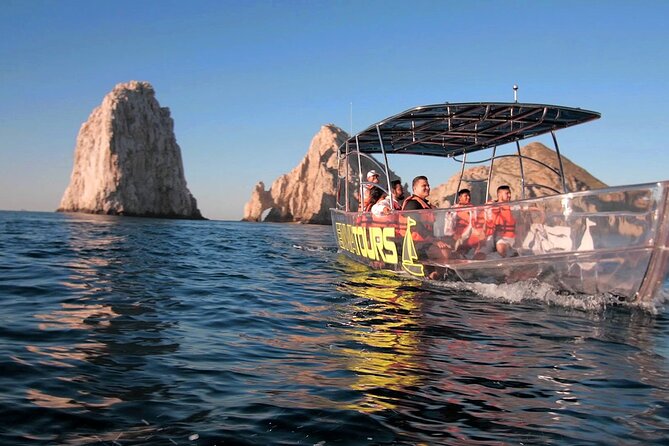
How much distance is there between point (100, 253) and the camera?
1450 cm

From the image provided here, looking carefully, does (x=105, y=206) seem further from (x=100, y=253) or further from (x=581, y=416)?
(x=581, y=416)

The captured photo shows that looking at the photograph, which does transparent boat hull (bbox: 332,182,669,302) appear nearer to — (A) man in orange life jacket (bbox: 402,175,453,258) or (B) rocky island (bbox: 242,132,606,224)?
(A) man in orange life jacket (bbox: 402,175,453,258)

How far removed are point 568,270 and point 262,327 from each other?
5313mm

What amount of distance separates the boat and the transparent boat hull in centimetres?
1

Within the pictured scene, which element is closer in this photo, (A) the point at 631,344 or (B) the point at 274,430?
(B) the point at 274,430

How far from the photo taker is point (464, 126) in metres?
12.8

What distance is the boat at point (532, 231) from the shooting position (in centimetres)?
768

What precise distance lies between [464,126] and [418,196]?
8.64 ft

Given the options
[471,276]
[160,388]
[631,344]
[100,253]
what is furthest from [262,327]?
[100,253]

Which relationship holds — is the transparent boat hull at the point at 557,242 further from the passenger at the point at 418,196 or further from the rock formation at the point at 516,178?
the rock formation at the point at 516,178

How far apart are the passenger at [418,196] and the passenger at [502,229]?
2111mm

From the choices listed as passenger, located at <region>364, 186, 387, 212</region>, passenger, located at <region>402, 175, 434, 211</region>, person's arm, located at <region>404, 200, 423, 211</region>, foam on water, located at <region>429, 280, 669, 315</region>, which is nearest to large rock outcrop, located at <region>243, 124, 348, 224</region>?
passenger, located at <region>364, 186, 387, 212</region>

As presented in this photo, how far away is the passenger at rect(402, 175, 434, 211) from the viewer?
11.1 meters

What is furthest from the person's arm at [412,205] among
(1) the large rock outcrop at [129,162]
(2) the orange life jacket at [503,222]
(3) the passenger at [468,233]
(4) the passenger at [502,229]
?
(1) the large rock outcrop at [129,162]
